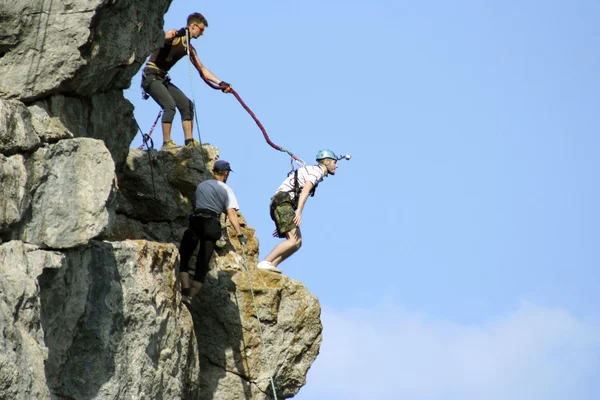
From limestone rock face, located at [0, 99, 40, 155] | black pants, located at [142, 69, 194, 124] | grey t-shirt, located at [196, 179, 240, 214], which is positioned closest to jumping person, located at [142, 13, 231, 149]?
black pants, located at [142, 69, 194, 124]

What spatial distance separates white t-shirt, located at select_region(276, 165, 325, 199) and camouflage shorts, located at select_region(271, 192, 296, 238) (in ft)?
0.45

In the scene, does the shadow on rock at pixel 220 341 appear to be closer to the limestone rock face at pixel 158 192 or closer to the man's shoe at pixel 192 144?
the limestone rock face at pixel 158 192

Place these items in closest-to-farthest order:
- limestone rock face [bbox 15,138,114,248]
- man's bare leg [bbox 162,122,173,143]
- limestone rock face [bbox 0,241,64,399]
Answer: limestone rock face [bbox 0,241,64,399]
limestone rock face [bbox 15,138,114,248]
man's bare leg [bbox 162,122,173,143]

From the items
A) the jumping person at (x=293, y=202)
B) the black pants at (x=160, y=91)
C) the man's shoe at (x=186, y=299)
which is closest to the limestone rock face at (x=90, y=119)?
the black pants at (x=160, y=91)

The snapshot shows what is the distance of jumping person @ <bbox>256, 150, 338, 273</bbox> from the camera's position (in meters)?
20.9

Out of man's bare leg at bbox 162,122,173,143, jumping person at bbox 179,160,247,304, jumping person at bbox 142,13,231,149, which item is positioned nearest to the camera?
jumping person at bbox 179,160,247,304

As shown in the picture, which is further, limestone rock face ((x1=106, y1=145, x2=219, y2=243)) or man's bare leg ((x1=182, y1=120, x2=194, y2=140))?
man's bare leg ((x1=182, y1=120, x2=194, y2=140))

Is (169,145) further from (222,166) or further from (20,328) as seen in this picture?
(20,328)

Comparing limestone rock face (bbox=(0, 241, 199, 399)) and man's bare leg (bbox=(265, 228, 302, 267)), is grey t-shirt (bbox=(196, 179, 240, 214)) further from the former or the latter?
man's bare leg (bbox=(265, 228, 302, 267))

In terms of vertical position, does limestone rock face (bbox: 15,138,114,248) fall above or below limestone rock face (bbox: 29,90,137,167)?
below

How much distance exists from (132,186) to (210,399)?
3.64 meters

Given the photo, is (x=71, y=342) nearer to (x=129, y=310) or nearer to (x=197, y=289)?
(x=129, y=310)

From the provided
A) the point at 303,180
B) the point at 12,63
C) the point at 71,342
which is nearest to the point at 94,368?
the point at 71,342

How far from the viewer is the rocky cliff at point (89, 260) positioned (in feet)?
49.2
